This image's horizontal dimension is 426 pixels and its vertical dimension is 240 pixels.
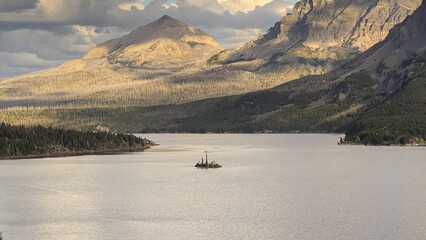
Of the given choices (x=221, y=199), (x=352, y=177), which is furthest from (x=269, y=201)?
(x=352, y=177)

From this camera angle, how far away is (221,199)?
131125 millimetres

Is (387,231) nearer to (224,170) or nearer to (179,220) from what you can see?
(179,220)

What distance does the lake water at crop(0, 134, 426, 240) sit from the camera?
97.9m

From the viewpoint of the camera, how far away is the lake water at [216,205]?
9794 cm

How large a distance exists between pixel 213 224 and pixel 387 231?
2642 cm

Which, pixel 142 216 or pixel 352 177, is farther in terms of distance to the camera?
pixel 352 177

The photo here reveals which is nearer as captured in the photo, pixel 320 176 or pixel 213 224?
pixel 213 224

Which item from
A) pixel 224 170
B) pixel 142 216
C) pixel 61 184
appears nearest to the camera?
pixel 142 216

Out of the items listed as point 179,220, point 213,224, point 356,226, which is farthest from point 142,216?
point 356,226

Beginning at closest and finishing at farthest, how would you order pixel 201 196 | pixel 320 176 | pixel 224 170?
1. pixel 201 196
2. pixel 320 176
3. pixel 224 170

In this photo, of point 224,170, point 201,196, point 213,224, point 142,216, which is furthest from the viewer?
point 224,170

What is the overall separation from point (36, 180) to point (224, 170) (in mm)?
55260

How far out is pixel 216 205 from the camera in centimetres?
12331

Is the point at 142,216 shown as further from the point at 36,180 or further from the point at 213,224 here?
the point at 36,180
